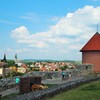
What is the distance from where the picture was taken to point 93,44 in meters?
46.2

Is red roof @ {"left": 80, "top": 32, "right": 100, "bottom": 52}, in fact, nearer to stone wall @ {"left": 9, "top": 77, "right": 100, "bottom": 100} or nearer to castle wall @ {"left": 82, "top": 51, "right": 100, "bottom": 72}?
castle wall @ {"left": 82, "top": 51, "right": 100, "bottom": 72}

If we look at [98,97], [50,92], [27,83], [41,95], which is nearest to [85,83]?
[27,83]

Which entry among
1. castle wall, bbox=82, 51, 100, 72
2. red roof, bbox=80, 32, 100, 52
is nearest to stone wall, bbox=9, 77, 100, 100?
red roof, bbox=80, 32, 100, 52

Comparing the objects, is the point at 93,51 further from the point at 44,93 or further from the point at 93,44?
the point at 44,93

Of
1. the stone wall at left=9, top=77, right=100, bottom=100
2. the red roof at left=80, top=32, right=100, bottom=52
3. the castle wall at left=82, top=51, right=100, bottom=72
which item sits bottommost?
the stone wall at left=9, top=77, right=100, bottom=100

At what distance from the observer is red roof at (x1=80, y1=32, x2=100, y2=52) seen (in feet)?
151

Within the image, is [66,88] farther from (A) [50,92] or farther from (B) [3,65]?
(B) [3,65]

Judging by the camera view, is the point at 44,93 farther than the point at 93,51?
No

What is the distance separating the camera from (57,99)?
16.8 m

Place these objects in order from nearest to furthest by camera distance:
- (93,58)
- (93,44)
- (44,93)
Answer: (44,93), (93,44), (93,58)

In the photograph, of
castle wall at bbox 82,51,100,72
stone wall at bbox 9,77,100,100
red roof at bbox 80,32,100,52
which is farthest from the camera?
castle wall at bbox 82,51,100,72

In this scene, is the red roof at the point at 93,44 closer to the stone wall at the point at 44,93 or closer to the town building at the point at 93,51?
the town building at the point at 93,51

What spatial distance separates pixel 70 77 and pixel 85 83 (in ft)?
25.4


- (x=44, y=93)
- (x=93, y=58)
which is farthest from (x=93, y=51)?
(x=44, y=93)
